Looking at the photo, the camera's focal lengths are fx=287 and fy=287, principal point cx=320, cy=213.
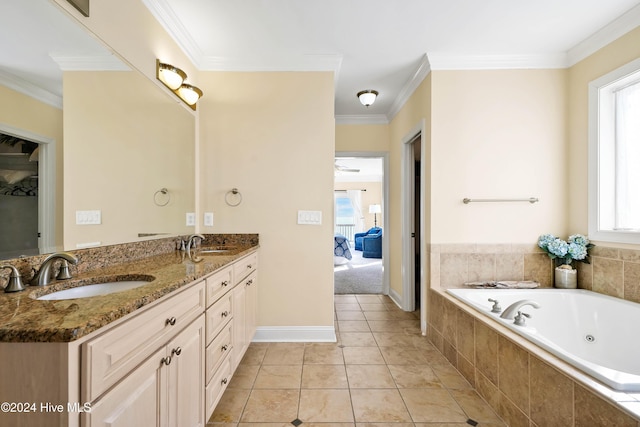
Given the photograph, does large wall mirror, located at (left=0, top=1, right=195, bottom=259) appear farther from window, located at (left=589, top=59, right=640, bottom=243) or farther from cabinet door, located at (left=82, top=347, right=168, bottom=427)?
window, located at (left=589, top=59, right=640, bottom=243)

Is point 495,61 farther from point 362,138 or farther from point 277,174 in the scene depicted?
point 277,174

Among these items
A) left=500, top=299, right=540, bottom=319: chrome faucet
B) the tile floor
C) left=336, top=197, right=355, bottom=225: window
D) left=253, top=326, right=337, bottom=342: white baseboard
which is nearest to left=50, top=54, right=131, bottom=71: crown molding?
the tile floor

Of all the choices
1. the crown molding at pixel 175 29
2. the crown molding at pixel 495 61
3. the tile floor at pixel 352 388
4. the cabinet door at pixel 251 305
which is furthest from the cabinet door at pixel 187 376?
the crown molding at pixel 495 61

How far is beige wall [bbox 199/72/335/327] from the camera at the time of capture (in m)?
2.59

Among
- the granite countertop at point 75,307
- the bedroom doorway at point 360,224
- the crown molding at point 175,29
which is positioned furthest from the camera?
the bedroom doorway at point 360,224

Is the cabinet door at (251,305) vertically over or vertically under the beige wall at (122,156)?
under

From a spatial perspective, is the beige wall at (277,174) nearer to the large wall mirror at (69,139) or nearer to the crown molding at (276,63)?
the crown molding at (276,63)

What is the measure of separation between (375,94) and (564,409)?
9.46 ft

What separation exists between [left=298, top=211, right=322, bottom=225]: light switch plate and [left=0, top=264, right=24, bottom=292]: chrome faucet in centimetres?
183

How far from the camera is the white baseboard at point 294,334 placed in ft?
8.45

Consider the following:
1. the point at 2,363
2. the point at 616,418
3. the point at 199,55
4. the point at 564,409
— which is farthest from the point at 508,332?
the point at 199,55

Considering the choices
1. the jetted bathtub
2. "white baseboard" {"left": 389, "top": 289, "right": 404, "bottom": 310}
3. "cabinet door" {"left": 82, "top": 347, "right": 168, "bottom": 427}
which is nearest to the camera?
"cabinet door" {"left": 82, "top": 347, "right": 168, "bottom": 427}

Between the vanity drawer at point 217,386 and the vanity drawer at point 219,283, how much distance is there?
1.35 feet

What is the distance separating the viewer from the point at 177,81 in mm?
2146
